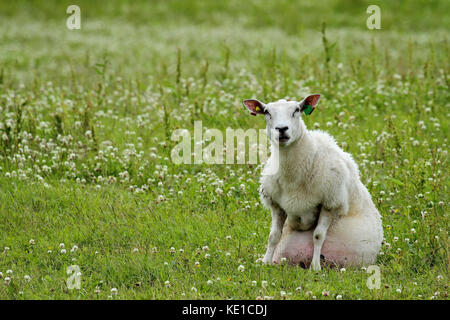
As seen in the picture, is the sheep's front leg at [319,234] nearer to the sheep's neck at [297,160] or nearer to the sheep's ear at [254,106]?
the sheep's neck at [297,160]

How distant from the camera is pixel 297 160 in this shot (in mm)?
7793

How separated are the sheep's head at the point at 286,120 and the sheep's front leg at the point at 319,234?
99 centimetres

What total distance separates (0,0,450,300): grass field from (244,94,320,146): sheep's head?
1610 mm

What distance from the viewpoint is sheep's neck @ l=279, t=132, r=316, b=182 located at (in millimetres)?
7785

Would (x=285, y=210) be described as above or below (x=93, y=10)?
below

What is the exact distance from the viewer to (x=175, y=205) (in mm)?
10062

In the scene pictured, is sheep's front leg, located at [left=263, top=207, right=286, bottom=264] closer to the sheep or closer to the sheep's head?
the sheep

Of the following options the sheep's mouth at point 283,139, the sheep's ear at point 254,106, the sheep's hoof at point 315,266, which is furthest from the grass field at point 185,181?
the sheep's ear at point 254,106

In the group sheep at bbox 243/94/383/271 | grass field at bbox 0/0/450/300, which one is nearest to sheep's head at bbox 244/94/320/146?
sheep at bbox 243/94/383/271

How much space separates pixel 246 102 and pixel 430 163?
4.32 m

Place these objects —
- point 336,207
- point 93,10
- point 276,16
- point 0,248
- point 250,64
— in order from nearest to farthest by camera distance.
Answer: point 336,207 → point 0,248 → point 250,64 → point 276,16 → point 93,10

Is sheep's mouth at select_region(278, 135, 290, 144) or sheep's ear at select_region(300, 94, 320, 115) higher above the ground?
sheep's ear at select_region(300, 94, 320, 115)

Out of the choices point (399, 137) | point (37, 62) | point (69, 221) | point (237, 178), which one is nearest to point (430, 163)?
point (399, 137)
